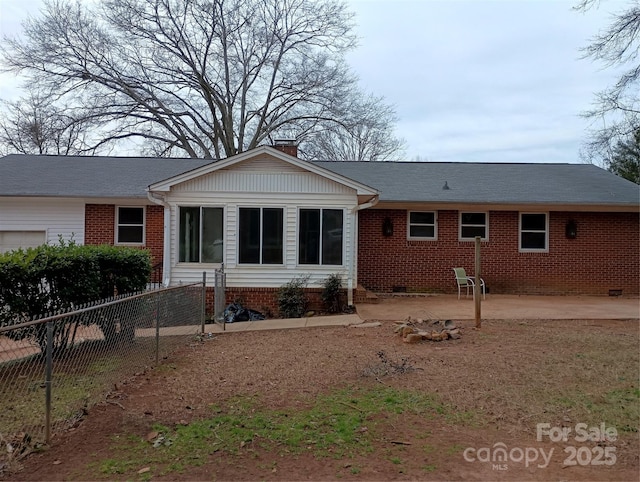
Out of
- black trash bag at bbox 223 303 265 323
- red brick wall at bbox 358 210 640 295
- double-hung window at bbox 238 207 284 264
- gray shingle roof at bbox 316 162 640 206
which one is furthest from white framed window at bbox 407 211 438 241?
black trash bag at bbox 223 303 265 323

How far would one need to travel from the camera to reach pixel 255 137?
27.8 metres

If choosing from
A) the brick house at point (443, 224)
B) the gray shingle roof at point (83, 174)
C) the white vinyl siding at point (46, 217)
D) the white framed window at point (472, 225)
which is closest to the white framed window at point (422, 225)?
the brick house at point (443, 224)

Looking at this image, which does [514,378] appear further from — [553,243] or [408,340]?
[553,243]

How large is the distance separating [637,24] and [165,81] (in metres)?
22.6

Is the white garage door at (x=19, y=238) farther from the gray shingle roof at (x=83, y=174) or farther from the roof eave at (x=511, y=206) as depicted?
the roof eave at (x=511, y=206)

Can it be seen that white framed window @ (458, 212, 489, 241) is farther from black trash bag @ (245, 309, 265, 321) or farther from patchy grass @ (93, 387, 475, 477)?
patchy grass @ (93, 387, 475, 477)

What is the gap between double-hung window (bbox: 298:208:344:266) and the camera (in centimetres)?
1098

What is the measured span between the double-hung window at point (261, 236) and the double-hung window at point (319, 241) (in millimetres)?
509

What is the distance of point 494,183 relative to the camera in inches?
564

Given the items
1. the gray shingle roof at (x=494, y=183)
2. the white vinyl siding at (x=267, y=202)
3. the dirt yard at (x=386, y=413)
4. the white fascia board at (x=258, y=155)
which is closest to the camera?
the dirt yard at (x=386, y=413)

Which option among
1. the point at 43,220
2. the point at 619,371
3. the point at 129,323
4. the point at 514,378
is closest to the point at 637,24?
the point at 619,371

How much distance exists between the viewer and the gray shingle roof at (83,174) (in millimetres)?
12938

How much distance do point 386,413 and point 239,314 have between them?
6.34 m

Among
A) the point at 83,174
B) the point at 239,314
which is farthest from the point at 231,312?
the point at 83,174
